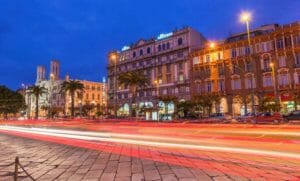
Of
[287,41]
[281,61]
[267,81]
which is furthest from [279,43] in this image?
[267,81]

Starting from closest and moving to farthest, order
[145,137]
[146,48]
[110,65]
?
[145,137] → [146,48] → [110,65]

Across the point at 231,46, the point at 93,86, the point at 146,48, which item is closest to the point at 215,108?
the point at 231,46

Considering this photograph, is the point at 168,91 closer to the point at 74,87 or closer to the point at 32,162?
the point at 74,87

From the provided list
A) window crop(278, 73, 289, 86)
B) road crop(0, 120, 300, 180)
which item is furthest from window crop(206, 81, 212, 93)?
road crop(0, 120, 300, 180)

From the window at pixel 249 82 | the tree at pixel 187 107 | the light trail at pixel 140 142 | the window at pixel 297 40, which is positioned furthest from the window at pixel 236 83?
the light trail at pixel 140 142

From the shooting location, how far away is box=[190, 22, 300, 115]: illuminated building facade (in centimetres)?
5431

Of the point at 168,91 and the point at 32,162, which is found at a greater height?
the point at 168,91

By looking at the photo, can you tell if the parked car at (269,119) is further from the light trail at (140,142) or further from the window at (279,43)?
the window at (279,43)

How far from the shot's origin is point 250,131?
11.9 meters

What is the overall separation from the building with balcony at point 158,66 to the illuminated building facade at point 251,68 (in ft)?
15.4

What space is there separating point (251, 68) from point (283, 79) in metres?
6.75

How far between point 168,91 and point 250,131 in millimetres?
64608

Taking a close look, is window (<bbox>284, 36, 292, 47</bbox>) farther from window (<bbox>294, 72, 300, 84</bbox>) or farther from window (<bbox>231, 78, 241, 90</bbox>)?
window (<bbox>231, 78, 241, 90</bbox>)

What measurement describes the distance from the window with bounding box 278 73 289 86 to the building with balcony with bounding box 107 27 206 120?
22.6m
